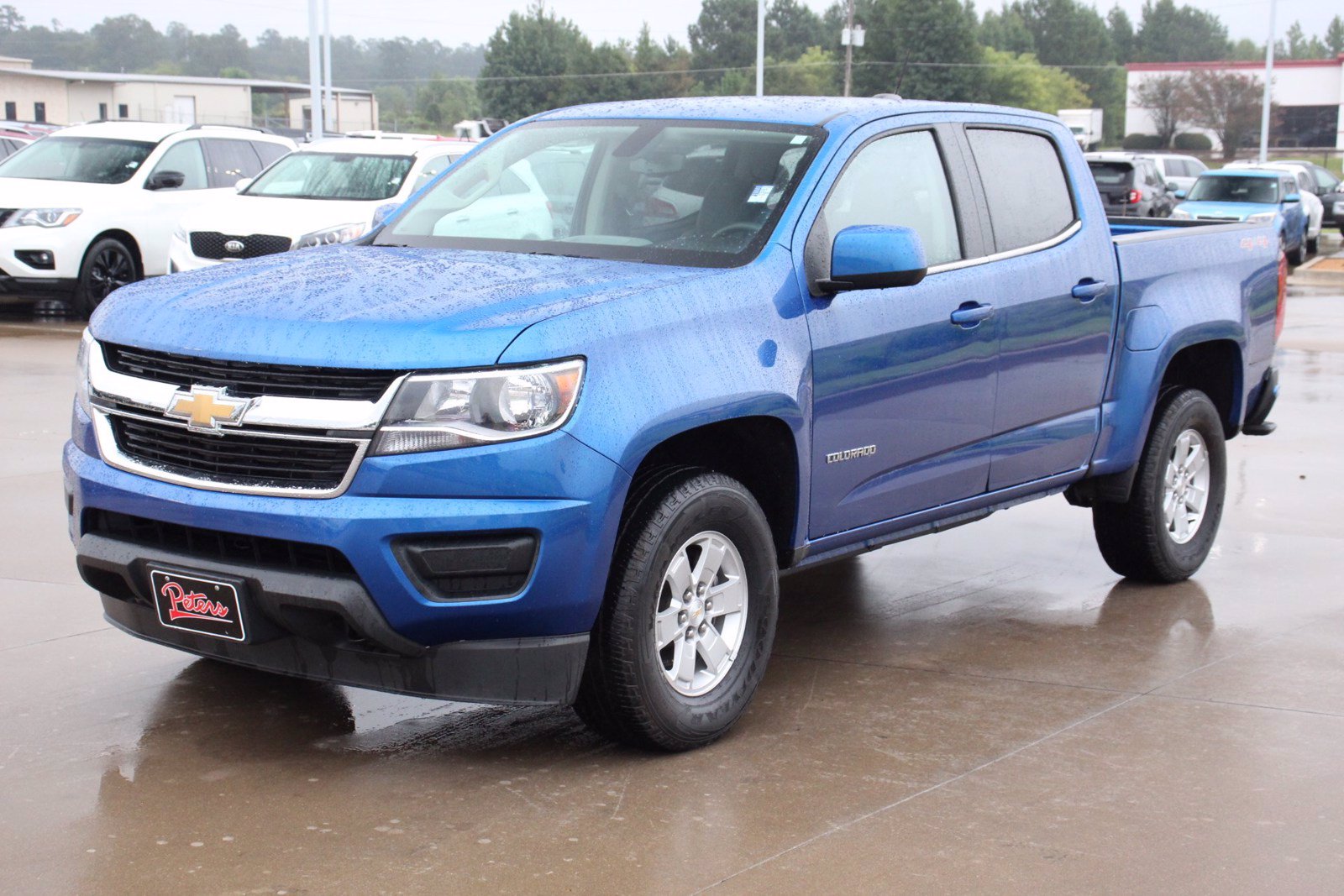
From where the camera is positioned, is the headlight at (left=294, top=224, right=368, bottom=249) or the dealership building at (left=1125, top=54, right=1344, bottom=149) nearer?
the headlight at (left=294, top=224, right=368, bottom=249)

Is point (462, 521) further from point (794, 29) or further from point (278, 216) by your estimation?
point (794, 29)

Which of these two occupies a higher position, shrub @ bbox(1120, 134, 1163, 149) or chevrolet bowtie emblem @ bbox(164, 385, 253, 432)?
shrub @ bbox(1120, 134, 1163, 149)

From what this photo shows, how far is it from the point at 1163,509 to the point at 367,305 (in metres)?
3.69

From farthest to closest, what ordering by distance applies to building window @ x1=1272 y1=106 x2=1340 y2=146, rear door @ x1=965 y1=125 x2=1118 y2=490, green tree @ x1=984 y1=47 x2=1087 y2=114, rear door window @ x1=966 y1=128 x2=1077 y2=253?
1. green tree @ x1=984 y1=47 x2=1087 y2=114
2. building window @ x1=1272 y1=106 x2=1340 y2=146
3. rear door window @ x1=966 y1=128 x2=1077 y2=253
4. rear door @ x1=965 y1=125 x2=1118 y2=490

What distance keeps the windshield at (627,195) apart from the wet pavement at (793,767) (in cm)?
144

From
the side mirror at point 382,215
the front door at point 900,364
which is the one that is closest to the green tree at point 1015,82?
the side mirror at point 382,215

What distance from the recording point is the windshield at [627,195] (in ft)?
16.1

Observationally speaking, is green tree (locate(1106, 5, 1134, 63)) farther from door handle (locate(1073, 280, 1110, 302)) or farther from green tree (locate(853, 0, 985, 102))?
door handle (locate(1073, 280, 1110, 302))

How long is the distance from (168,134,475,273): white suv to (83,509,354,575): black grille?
8828 millimetres

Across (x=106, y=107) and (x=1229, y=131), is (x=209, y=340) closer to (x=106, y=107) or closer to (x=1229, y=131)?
(x=106, y=107)

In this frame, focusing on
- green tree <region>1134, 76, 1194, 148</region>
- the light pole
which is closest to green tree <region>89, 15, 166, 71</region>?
green tree <region>1134, 76, 1194, 148</region>

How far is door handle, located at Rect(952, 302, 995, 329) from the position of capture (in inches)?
206

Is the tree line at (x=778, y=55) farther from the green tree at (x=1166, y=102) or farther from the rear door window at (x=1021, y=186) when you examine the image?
the rear door window at (x=1021, y=186)

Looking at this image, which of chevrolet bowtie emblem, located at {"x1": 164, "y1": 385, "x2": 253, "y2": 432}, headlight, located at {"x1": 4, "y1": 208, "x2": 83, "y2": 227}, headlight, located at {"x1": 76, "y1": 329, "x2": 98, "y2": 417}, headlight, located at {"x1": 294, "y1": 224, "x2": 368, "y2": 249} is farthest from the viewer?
headlight, located at {"x1": 4, "y1": 208, "x2": 83, "y2": 227}
